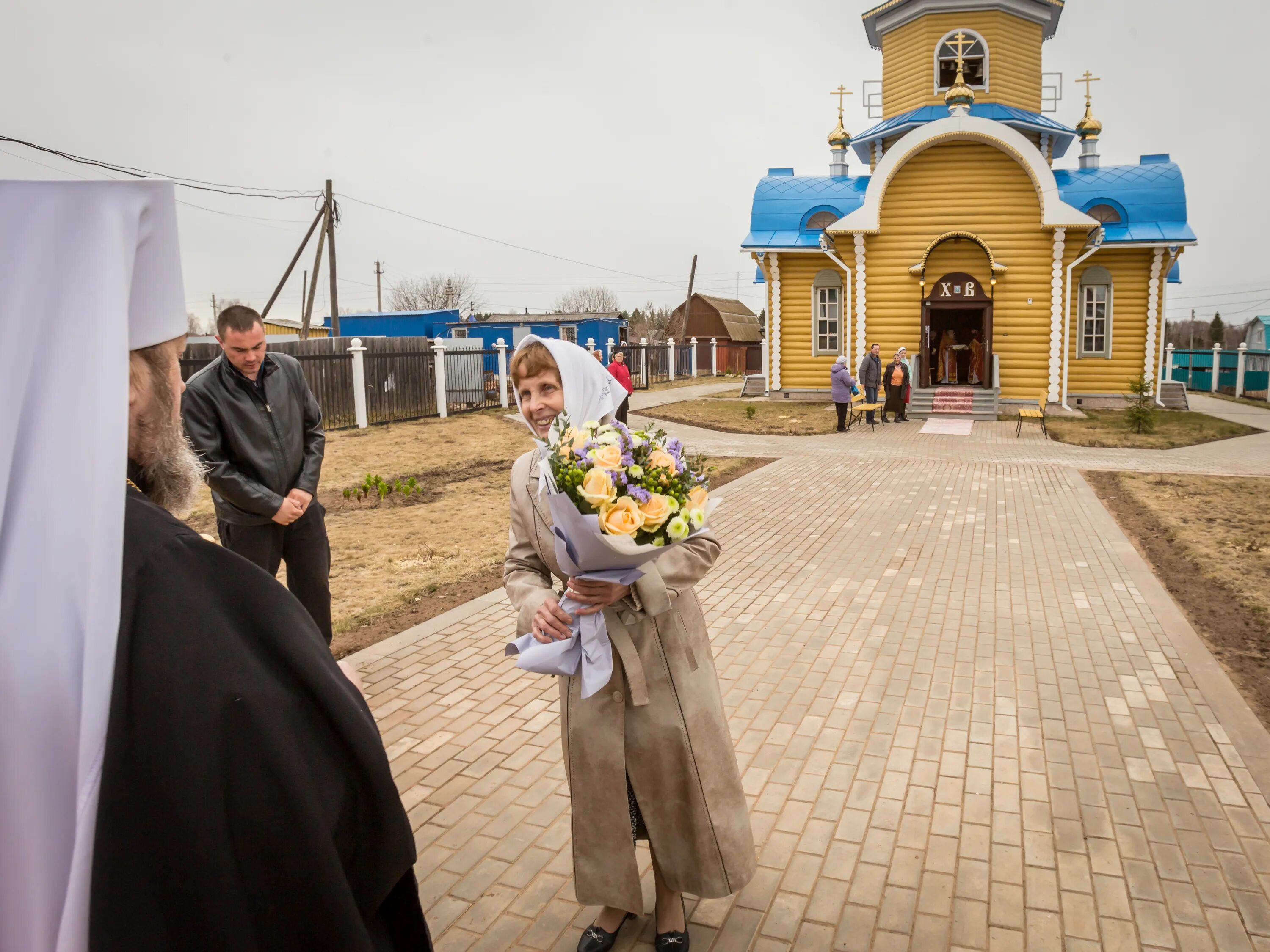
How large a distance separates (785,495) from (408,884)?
406 inches

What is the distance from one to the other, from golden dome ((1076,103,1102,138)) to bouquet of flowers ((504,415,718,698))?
1088 inches

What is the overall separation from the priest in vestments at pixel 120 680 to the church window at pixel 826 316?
949 inches

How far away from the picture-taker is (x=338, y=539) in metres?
9.06

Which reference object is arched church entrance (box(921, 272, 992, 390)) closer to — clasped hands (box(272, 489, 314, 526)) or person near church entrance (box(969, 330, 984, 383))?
person near church entrance (box(969, 330, 984, 383))

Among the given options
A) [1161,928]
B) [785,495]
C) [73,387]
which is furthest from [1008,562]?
[73,387]

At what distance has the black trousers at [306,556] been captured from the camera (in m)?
4.59

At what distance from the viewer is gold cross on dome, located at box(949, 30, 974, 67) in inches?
911

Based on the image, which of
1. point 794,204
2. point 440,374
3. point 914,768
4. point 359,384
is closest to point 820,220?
point 794,204

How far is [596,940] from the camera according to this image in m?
2.85

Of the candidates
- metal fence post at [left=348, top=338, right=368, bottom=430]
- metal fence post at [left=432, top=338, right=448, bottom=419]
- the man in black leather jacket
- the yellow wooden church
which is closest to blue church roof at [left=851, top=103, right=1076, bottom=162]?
the yellow wooden church

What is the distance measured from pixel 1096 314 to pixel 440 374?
16349 mm

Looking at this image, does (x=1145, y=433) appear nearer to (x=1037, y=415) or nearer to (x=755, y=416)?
(x=1037, y=415)

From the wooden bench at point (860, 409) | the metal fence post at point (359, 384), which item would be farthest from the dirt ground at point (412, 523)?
the wooden bench at point (860, 409)

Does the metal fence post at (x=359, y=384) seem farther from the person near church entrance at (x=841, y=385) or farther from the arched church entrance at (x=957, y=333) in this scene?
the arched church entrance at (x=957, y=333)
